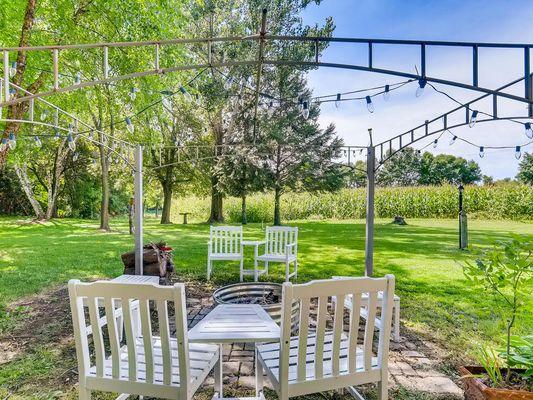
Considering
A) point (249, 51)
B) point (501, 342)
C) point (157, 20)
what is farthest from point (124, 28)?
point (501, 342)

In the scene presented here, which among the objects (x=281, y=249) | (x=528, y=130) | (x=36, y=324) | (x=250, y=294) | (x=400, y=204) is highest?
(x=528, y=130)

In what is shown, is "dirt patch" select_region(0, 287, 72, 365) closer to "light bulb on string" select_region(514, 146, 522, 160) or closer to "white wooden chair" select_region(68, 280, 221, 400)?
"white wooden chair" select_region(68, 280, 221, 400)

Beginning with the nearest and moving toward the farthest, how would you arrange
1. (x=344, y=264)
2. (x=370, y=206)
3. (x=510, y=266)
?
(x=510, y=266), (x=370, y=206), (x=344, y=264)

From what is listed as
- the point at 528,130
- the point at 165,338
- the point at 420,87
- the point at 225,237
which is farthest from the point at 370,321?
the point at 225,237

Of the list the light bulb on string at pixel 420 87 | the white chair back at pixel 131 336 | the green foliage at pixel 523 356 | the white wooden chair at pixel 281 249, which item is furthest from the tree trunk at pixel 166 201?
the green foliage at pixel 523 356

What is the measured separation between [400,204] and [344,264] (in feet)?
34.1

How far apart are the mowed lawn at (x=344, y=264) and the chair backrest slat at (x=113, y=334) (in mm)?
2132

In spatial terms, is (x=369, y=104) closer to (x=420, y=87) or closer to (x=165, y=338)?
(x=420, y=87)

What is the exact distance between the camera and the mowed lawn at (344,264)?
3607 mm

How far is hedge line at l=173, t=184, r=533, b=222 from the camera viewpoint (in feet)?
46.6

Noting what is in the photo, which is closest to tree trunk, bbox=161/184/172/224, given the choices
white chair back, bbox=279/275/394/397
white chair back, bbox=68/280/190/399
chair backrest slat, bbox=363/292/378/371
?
white chair back, bbox=68/280/190/399

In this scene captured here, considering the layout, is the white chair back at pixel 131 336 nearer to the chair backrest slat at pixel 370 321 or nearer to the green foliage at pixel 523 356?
the chair backrest slat at pixel 370 321

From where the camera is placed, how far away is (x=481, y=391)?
1.74 meters

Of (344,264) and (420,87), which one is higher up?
(420,87)
